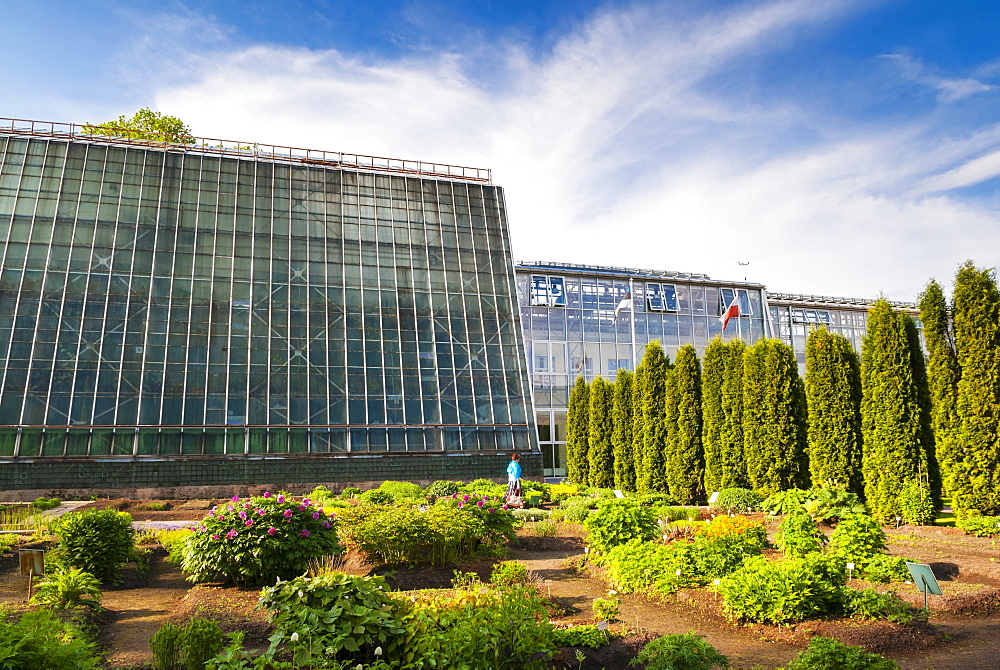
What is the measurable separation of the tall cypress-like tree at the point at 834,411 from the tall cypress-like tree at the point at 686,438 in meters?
4.30

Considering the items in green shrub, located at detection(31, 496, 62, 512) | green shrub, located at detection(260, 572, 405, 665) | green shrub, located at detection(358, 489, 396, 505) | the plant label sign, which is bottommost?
green shrub, located at detection(260, 572, 405, 665)

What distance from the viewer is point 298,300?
2639cm

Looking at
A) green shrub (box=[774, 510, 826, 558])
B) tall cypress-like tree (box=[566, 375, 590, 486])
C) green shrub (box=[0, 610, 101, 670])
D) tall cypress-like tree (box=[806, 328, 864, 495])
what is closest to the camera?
green shrub (box=[0, 610, 101, 670])

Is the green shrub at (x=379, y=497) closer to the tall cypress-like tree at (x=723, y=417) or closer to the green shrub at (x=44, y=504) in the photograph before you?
the green shrub at (x=44, y=504)

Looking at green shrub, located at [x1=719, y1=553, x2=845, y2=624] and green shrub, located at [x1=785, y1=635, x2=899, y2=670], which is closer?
green shrub, located at [x1=785, y1=635, x2=899, y2=670]

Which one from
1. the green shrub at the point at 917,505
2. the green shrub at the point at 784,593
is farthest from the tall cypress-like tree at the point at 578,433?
the green shrub at the point at 784,593

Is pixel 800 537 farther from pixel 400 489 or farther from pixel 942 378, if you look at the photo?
pixel 400 489

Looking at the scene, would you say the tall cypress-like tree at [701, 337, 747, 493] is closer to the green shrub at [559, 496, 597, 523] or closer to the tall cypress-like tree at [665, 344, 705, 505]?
the tall cypress-like tree at [665, 344, 705, 505]

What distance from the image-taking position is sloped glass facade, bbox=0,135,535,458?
22906mm

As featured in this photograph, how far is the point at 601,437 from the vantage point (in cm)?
2650

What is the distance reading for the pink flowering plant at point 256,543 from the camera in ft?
28.7

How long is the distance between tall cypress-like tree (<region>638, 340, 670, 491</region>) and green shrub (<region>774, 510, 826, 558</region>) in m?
12.6

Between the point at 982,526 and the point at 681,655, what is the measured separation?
10390 mm

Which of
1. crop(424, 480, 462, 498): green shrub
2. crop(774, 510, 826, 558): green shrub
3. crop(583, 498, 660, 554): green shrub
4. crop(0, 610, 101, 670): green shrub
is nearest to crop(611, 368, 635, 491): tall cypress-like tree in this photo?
crop(424, 480, 462, 498): green shrub
